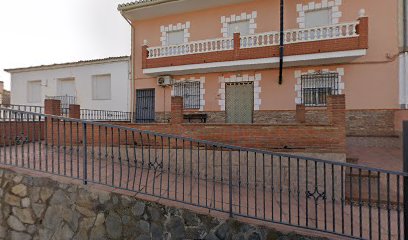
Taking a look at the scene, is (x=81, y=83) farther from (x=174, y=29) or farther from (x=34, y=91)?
(x=174, y=29)

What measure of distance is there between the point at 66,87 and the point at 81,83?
1438 mm

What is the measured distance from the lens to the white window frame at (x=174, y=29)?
1248 centimetres

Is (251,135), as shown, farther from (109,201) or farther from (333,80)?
(333,80)

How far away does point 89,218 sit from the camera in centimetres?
388

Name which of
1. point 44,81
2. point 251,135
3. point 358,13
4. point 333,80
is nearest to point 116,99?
point 44,81

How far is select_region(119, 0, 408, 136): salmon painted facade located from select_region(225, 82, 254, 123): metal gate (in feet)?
0.17

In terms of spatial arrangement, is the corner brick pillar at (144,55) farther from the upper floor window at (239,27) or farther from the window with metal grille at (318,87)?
the window with metal grille at (318,87)

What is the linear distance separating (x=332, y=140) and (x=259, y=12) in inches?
325

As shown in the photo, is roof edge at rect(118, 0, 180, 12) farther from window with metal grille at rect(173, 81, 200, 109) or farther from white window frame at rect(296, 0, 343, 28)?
white window frame at rect(296, 0, 343, 28)

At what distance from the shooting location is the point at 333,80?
10.2m

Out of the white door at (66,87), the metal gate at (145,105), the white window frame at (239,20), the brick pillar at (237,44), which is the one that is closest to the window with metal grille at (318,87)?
the brick pillar at (237,44)

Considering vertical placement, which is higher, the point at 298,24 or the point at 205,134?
the point at 298,24

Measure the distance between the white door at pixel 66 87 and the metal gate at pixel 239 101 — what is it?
10304 millimetres

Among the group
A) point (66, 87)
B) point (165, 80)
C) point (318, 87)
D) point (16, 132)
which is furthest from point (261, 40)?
point (66, 87)
